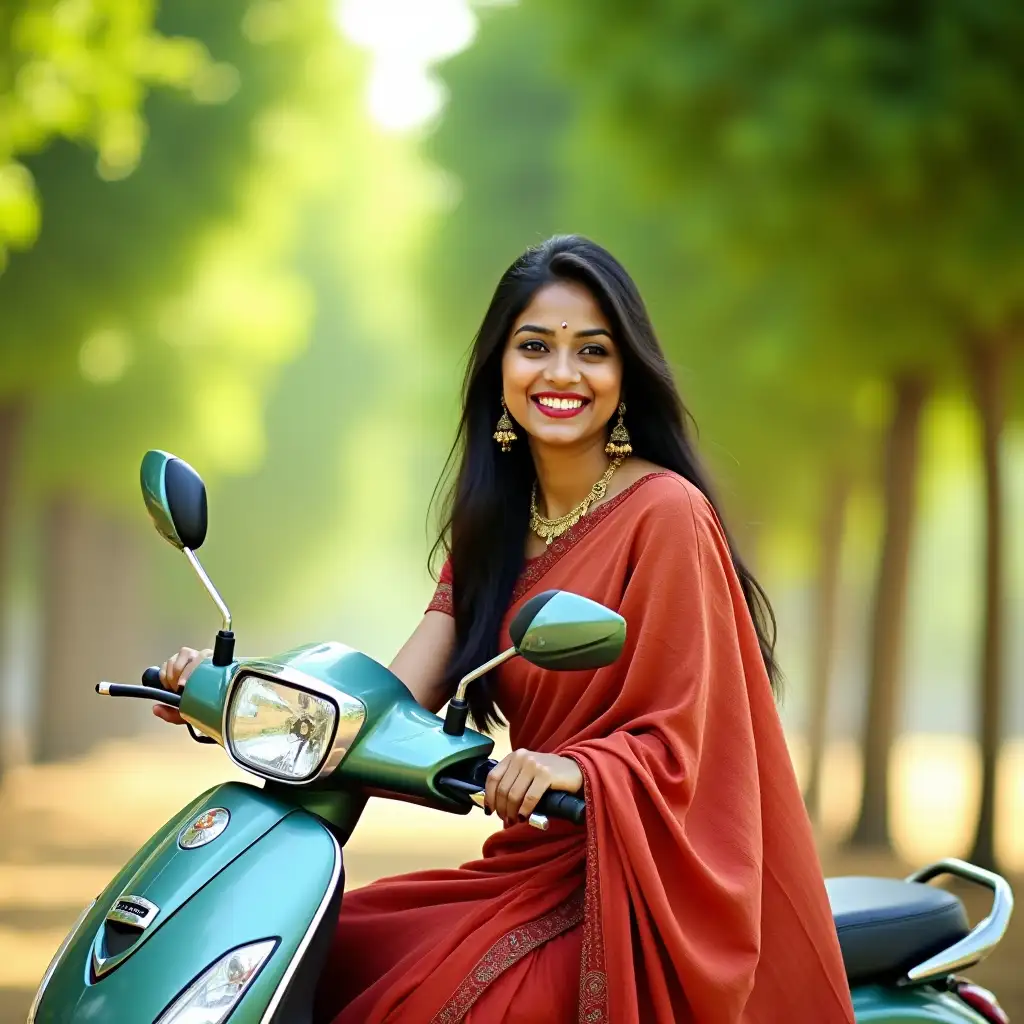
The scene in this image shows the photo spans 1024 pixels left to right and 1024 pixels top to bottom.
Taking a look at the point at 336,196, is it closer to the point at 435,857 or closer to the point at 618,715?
the point at 435,857

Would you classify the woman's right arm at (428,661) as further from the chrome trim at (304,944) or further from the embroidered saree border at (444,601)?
the chrome trim at (304,944)

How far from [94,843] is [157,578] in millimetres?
16724

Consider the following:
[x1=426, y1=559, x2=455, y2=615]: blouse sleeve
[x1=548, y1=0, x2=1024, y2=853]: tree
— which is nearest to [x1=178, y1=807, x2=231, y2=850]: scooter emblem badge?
[x1=426, y1=559, x2=455, y2=615]: blouse sleeve

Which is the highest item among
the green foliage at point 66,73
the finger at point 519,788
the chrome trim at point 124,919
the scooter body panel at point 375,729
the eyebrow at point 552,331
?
the green foliage at point 66,73

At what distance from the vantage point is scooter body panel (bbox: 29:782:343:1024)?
7.07ft

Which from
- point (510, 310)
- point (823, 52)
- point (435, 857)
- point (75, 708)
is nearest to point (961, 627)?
point (75, 708)

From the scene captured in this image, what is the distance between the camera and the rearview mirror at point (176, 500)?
2.63m

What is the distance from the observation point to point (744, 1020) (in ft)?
8.54

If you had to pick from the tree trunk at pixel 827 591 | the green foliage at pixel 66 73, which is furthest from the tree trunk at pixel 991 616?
the tree trunk at pixel 827 591

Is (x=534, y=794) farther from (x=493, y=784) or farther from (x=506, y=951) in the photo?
(x=506, y=951)

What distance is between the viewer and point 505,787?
7.57ft

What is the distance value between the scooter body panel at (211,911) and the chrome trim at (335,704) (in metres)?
0.08

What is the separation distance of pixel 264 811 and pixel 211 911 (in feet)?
0.64

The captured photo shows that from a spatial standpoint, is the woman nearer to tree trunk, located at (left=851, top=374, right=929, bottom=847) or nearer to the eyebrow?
the eyebrow
